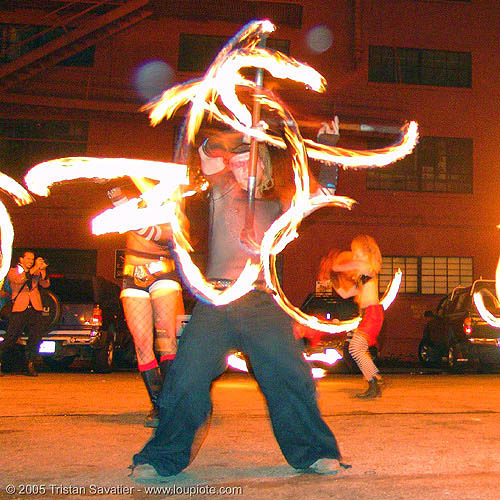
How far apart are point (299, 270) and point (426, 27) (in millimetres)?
9709

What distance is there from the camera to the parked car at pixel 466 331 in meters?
13.5

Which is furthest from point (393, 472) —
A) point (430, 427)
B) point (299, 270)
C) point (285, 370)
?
point (299, 270)

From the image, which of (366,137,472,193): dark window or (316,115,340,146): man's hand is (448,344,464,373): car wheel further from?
(316,115,340,146): man's hand

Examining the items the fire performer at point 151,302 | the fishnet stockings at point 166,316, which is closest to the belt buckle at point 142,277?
the fire performer at point 151,302

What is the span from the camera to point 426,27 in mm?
23750

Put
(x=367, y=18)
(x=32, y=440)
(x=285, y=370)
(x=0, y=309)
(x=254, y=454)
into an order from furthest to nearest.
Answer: (x=367, y=18) → (x=0, y=309) → (x=32, y=440) → (x=254, y=454) → (x=285, y=370)

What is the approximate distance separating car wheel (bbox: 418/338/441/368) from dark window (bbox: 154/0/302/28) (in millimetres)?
11299

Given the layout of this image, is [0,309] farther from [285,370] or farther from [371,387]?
[285,370]

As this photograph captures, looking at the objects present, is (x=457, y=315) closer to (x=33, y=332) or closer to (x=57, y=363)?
(x=57, y=363)

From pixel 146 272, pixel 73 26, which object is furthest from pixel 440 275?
pixel 146 272

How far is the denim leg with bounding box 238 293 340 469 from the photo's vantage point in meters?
3.75

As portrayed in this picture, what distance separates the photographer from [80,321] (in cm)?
1259

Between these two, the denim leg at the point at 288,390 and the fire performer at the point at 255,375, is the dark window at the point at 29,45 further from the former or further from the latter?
the denim leg at the point at 288,390

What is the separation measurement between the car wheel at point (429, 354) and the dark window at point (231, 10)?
11.3m
